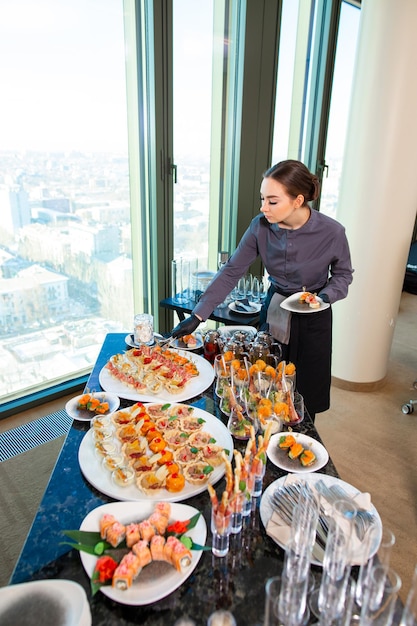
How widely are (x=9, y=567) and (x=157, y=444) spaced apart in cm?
104

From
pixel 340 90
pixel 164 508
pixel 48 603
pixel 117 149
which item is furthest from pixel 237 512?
pixel 340 90

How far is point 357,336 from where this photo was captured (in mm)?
3225

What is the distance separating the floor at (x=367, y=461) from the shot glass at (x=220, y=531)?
113cm

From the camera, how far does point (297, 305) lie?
74.7 inches

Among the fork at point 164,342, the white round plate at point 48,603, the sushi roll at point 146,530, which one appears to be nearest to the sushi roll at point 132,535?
the sushi roll at point 146,530

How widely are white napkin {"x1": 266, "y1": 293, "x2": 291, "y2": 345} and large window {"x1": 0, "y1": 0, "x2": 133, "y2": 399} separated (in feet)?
4.77

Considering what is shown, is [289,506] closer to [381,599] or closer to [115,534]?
[381,599]

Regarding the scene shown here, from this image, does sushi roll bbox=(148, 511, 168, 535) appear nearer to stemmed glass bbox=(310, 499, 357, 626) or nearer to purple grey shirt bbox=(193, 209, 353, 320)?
stemmed glass bbox=(310, 499, 357, 626)

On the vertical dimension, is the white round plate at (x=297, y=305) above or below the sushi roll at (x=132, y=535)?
above

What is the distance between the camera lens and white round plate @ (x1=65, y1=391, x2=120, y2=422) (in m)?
1.42

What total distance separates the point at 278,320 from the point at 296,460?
0.87m

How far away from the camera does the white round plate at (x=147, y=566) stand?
0.88 meters

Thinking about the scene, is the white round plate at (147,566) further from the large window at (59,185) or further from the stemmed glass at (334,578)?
the large window at (59,185)

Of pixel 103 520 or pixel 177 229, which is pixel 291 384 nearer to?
pixel 103 520
